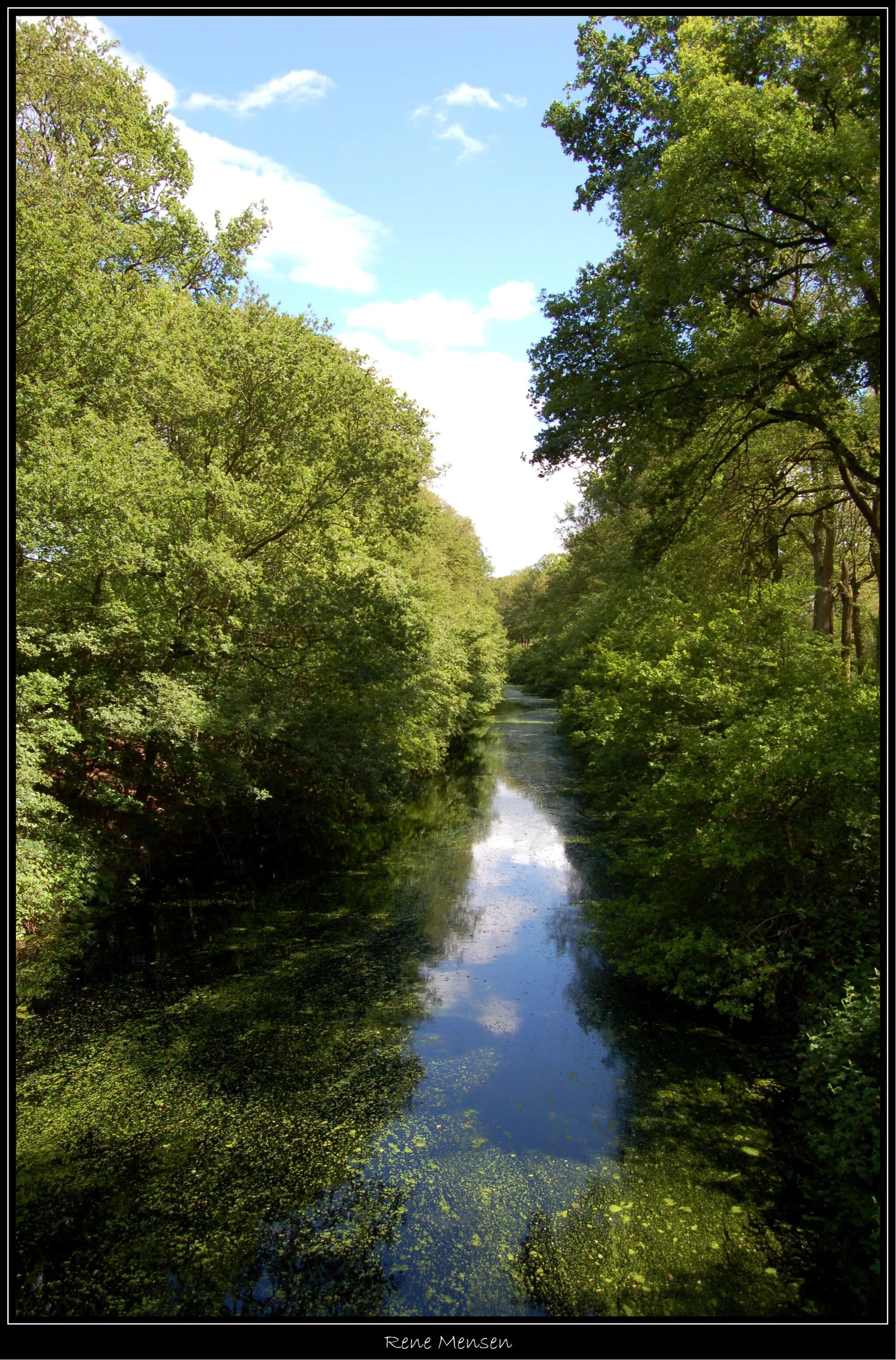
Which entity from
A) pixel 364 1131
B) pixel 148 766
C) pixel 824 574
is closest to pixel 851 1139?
pixel 364 1131

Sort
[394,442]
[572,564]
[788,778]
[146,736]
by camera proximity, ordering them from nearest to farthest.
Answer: [788,778], [146,736], [394,442], [572,564]

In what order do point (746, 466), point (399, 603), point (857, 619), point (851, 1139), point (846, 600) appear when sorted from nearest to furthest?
point (851, 1139)
point (746, 466)
point (399, 603)
point (846, 600)
point (857, 619)

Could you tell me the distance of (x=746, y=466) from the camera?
11625mm

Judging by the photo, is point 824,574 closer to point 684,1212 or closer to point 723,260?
point 723,260

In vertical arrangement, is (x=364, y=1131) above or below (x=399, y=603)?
below

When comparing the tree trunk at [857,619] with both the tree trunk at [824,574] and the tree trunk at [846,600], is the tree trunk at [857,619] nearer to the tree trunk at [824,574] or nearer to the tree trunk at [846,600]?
the tree trunk at [846,600]

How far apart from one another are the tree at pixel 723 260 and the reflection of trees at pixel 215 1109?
7498 mm

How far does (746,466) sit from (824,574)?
17.3 feet

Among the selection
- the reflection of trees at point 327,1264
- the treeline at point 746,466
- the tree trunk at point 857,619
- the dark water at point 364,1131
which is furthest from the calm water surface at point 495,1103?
the tree trunk at point 857,619

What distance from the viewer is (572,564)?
36812 mm

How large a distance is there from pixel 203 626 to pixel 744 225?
32.2 feet

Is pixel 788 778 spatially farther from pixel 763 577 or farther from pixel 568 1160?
pixel 763 577

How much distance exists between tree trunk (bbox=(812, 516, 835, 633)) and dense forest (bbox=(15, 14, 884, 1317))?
108 millimetres
